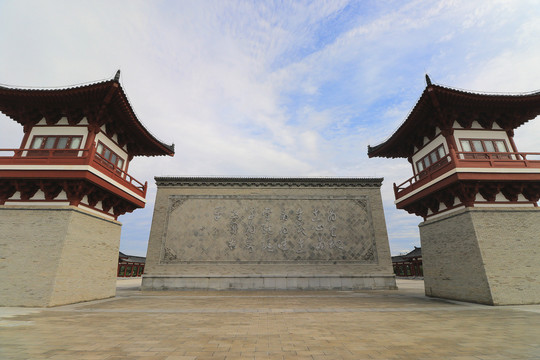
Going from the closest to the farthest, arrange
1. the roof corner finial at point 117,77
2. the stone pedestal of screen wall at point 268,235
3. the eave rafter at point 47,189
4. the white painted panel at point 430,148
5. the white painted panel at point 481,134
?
1. the eave rafter at point 47,189
2. the roof corner finial at point 117,77
3. the white painted panel at point 481,134
4. the white painted panel at point 430,148
5. the stone pedestal of screen wall at point 268,235

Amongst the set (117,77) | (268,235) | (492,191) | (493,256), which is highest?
(117,77)

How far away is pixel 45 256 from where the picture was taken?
9711 mm

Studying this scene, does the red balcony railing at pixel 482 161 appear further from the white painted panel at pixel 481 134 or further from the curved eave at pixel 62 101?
the curved eave at pixel 62 101

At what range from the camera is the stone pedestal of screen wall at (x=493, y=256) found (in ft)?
31.6

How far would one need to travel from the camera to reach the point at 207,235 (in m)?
17.9

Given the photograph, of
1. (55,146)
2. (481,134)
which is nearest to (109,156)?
(55,146)

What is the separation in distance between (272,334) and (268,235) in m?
12.4

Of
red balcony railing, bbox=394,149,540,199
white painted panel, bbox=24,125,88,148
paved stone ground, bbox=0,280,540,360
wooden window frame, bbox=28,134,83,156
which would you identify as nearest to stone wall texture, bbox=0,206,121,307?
paved stone ground, bbox=0,280,540,360

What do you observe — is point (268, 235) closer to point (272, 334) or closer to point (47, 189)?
point (272, 334)

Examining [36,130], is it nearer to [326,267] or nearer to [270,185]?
[270,185]

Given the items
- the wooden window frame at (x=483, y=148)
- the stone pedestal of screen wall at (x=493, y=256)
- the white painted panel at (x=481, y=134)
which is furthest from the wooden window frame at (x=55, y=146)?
the wooden window frame at (x=483, y=148)

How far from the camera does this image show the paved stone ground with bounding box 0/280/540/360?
439 centimetres

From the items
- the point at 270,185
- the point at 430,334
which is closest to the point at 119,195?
the point at 270,185

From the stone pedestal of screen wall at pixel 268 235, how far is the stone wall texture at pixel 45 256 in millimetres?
6517
